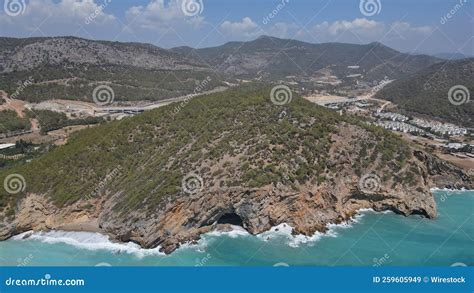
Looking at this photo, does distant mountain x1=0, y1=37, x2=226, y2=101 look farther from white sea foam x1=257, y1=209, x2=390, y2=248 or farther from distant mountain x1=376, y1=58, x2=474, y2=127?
white sea foam x1=257, y1=209, x2=390, y2=248

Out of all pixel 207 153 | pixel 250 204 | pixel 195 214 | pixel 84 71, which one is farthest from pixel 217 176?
pixel 84 71

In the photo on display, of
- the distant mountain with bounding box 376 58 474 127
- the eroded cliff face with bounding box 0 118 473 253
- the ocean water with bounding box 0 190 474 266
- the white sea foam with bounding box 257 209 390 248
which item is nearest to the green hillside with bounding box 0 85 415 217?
the eroded cliff face with bounding box 0 118 473 253

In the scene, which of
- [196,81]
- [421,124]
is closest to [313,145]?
[421,124]

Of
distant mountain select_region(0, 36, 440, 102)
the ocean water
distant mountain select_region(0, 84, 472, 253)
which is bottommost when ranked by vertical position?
the ocean water

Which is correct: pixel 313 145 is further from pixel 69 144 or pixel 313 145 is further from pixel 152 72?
pixel 152 72

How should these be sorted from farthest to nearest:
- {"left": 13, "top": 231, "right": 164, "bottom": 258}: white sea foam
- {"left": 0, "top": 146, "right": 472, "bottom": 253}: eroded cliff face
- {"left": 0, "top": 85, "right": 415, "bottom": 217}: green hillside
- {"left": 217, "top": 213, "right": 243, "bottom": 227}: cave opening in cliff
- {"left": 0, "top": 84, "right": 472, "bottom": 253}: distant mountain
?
{"left": 0, "top": 85, "right": 415, "bottom": 217}: green hillside → {"left": 217, "top": 213, "right": 243, "bottom": 227}: cave opening in cliff → {"left": 0, "top": 84, "right": 472, "bottom": 253}: distant mountain → {"left": 0, "top": 146, "right": 472, "bottom": 253}: eroded cliff face → {"left": 13, "top": 231, "right": 164, "bottom": 258}: white sea foam

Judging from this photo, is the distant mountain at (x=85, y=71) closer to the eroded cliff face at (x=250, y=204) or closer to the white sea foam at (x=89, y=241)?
the eroded cliff face at (x=250, y=204)

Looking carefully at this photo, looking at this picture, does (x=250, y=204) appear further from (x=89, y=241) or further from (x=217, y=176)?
(x=89, y=241)

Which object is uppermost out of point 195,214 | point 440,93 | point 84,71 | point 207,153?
point 84,71
